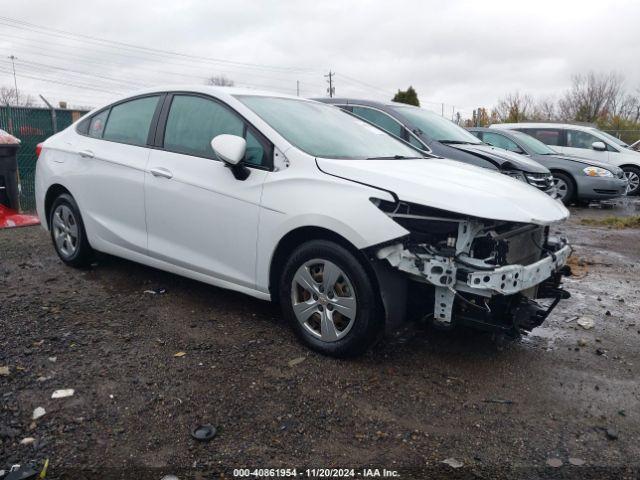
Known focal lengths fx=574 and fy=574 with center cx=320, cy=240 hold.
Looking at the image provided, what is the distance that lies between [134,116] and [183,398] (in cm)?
265

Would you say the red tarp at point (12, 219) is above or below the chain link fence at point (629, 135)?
below

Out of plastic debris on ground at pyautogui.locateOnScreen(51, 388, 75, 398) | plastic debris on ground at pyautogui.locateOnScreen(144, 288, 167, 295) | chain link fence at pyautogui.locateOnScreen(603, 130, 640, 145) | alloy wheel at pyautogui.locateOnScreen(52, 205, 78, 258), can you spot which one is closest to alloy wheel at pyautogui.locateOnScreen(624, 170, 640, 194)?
plastic debris on ground at pyautogui.locateOnScreen(144, 288, 167, 295)

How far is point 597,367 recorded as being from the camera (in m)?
3.67

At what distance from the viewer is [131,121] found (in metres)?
4.79

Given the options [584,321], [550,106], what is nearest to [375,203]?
[584,321]

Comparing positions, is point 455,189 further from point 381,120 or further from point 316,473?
point 381,120

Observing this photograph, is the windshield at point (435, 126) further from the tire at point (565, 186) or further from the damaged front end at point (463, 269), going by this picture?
the damaged front end at point (463, 269)

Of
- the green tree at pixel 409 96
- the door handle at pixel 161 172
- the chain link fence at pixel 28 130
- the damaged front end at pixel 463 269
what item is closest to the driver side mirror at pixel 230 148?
the door handle at pixel 161 172

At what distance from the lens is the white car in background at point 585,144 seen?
1341 cm

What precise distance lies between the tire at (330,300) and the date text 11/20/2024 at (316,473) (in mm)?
971

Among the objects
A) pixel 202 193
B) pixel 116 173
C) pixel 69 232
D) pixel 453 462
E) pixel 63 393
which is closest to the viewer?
pixel 453 462

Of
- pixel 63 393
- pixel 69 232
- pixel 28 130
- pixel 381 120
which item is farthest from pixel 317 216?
pixel 28 130

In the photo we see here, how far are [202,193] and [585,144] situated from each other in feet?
39.5

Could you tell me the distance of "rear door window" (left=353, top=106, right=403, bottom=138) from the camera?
7462 millimetres
